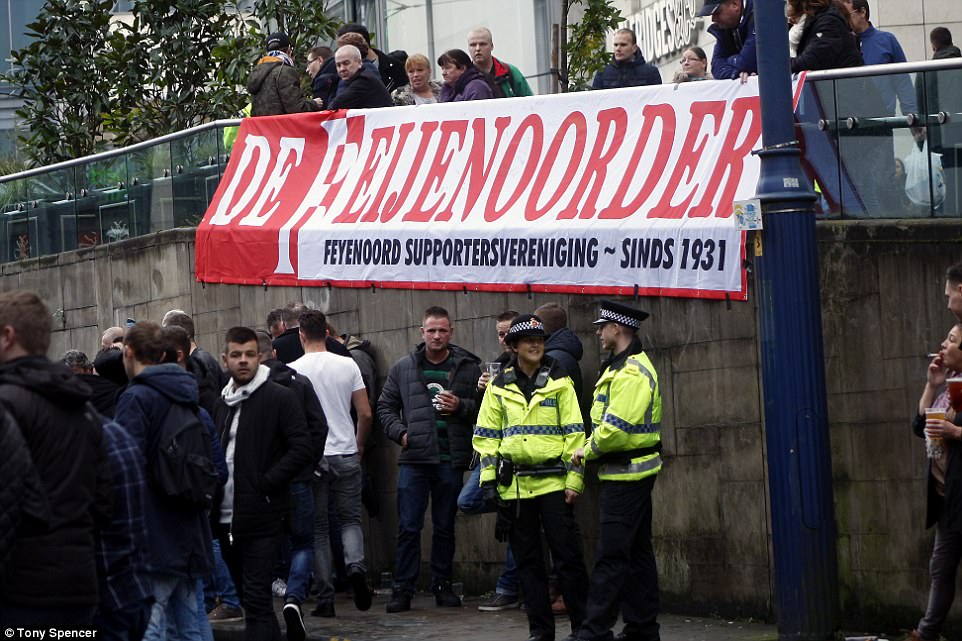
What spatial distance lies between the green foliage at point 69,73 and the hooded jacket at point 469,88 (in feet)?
31.9

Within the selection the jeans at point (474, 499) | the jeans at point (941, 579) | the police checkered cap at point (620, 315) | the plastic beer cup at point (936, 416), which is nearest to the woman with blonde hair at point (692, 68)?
the jeans at point (474, 499)

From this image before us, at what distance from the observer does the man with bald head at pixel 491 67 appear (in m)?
Answer: 14.9

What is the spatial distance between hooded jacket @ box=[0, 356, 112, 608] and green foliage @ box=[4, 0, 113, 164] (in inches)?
672

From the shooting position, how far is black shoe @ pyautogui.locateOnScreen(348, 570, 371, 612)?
11578 millimetres

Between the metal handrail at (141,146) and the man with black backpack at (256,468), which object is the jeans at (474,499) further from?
the metal handrail at (141,146)

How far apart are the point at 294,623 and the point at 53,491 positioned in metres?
4.30

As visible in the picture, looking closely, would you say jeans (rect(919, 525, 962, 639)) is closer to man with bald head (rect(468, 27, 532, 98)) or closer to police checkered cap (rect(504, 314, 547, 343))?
police checkered cap (rect(504, 314, 547, 343))

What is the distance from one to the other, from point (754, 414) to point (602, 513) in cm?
136

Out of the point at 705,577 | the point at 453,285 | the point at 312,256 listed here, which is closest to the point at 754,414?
the point at 705,577

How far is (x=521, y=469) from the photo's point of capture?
1006 centimetres

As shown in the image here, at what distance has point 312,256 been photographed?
1423cm

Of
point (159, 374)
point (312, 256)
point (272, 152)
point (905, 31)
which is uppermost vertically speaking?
point (905, 31)

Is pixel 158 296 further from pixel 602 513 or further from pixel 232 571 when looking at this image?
pixel 602 513

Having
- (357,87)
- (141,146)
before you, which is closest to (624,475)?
(357,87)
